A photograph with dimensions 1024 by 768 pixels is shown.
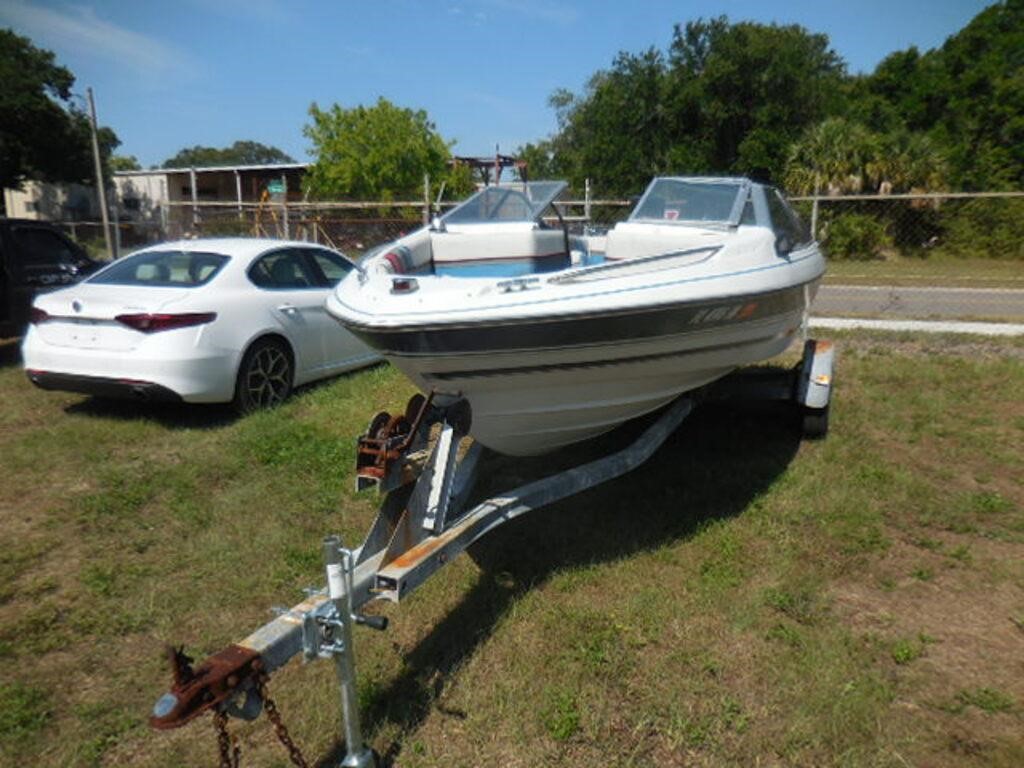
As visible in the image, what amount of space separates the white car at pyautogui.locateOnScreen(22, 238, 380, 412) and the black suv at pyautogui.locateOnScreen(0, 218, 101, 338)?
218 centimetres

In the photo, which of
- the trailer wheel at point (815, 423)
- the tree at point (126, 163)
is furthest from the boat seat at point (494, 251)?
the tree at point (126, 163)

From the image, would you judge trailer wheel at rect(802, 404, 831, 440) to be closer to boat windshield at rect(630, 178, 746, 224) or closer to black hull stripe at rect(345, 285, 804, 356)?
boat windshield at rect(630, 178, 746, 224)

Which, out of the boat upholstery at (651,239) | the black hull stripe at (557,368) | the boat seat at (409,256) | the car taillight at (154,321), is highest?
the boat upholstery at (651,239)

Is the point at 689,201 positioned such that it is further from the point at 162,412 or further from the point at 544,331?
the point at 162,412

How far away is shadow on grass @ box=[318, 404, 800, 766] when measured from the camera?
9.55 ft

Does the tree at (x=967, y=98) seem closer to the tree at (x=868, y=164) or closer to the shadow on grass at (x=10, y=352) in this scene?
the tree at (x=868, y=164)

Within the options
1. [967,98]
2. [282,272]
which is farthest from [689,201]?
[967,98]

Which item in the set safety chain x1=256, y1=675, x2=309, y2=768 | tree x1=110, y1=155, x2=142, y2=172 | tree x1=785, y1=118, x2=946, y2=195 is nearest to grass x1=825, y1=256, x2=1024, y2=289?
tree x1=785, y1=118, x2=946, y2=195

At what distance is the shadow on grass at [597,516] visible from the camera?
2.91 m

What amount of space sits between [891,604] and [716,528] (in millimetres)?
933

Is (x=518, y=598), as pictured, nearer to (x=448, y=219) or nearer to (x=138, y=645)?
(x=138, y=645)

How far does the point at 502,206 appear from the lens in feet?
16.4

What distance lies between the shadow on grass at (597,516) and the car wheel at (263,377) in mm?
2049

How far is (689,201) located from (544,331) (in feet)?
7.44
